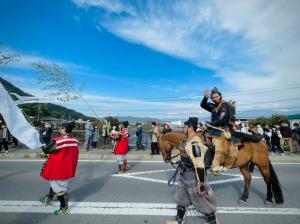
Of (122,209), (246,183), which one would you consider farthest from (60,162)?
(246,183)

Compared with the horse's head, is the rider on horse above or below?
above

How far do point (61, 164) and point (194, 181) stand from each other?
256 centimetres

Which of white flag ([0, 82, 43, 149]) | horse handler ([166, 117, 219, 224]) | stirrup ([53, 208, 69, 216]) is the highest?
white flag ([0, 82, 43, 149])

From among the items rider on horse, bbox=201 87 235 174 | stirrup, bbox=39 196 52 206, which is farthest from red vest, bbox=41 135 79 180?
rider on horse, bbox=201 87 235 174

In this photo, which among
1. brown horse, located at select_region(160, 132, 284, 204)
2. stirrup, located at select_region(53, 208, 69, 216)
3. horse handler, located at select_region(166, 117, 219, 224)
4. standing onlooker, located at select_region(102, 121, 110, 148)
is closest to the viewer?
horse handler, located at select_region(166, 117, 219, 224)

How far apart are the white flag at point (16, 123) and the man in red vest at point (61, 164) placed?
1.17 feet

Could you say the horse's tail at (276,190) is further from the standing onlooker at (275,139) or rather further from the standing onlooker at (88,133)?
the standing onlooker at (88,133)

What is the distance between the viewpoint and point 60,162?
5223 millimetres

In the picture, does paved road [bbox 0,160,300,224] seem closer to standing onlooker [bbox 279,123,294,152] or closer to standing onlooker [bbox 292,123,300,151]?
standing onlooker [bbox 279,123,294,152]

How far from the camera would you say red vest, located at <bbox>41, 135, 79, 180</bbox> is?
5.19m

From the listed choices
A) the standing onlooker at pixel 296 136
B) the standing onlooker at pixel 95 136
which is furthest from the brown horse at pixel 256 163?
the standing onlooker at pixel 95 136

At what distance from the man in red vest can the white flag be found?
36 centimetres

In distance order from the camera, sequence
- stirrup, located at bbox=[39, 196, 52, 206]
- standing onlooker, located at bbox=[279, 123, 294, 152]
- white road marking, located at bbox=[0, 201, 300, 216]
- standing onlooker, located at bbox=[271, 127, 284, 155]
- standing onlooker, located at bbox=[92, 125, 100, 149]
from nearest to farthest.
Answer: white road marking, located at bbox=[0, 201, 300, 216] < stirrup, located at bbox=[39, 196, 52, 206] < standing onlooker, located at bbox=[271, 127, 284, 155] < standing onlooker, located at bbox=[279, 123, 294, 152] < standing onlooker, located at bbox=[92, 125, 100, 149]

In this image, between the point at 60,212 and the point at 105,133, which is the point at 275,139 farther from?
the point at 60,212
